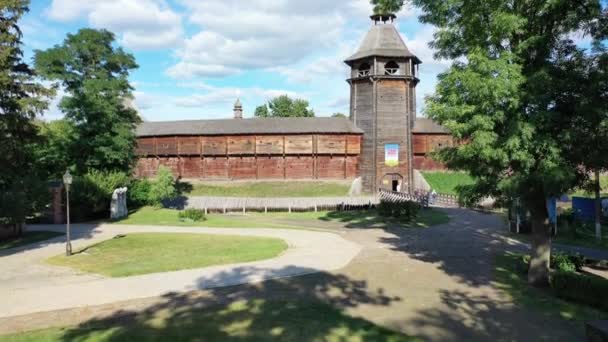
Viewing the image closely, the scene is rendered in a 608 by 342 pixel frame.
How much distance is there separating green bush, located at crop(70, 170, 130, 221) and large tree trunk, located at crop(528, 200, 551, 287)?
26379mm

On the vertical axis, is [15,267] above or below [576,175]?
below

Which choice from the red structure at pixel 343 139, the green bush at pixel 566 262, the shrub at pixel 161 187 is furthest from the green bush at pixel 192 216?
the green bush at pixel 566 262

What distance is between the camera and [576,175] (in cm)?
1115

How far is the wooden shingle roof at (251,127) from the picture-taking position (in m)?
45.5

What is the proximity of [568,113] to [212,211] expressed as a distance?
→ 92.7ft

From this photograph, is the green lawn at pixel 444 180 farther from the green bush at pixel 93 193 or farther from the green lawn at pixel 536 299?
the green lawn at pixel 536 299

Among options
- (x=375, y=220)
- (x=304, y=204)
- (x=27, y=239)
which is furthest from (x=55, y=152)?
(x=375, y=220)

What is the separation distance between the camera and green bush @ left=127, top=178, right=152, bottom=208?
3694cm

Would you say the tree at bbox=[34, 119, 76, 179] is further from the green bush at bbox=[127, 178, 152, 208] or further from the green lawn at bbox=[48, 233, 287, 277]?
the green lawn at bbox=[48, 233, 287, 277]

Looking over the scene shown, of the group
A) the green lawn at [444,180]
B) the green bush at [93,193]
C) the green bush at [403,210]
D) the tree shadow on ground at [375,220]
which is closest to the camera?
the tree shadow on ground at [375,220]

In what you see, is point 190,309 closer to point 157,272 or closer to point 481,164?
point 157,272

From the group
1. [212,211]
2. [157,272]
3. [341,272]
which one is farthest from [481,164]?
[212,211]

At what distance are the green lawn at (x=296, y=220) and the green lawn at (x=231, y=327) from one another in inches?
600

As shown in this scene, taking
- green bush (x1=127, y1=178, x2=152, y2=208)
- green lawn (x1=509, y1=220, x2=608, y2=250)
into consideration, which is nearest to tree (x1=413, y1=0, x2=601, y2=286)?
green lawn (x1=509, y1=220, x2=608, y2=250)
